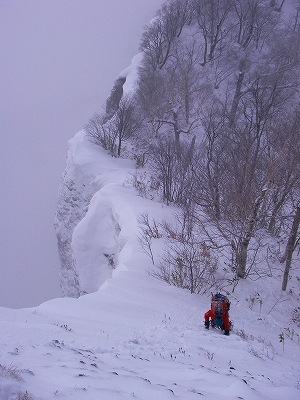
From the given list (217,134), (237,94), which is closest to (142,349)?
(217,134)

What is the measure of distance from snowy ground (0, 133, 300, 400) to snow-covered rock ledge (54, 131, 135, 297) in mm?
3645

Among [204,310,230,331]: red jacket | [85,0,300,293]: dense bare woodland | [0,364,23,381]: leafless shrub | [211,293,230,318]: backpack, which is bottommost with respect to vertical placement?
[204,310,230,331]: red jacket

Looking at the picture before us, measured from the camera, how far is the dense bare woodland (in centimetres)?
866

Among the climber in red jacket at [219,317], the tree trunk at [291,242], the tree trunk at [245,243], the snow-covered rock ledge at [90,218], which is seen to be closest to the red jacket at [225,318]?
the climber in red jacket at [219,317]

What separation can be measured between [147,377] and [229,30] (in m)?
29.2

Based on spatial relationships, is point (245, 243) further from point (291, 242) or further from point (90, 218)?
point (90, 218)

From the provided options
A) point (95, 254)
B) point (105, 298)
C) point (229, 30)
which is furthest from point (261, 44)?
point (105, 298)

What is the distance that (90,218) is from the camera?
12695 millimetres

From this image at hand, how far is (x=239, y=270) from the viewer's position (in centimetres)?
883

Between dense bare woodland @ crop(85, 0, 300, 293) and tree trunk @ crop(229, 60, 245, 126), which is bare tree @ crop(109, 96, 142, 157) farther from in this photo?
tree trunk @ crop(229, 60, 245, 126)

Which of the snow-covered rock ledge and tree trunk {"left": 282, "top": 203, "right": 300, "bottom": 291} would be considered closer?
tree trunk {"left": 282, "top": 203, "right": 300, "bottom": 291}

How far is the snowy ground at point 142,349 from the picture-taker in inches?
108

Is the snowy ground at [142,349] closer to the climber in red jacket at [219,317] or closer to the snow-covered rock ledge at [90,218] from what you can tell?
the climber in red jacket at [219,317]

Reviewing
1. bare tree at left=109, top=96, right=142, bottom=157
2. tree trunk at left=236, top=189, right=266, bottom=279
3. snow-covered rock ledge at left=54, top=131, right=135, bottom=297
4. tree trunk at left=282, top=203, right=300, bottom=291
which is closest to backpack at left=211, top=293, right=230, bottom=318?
tree trunk at left=236, top=189, right=266, bottom=279
